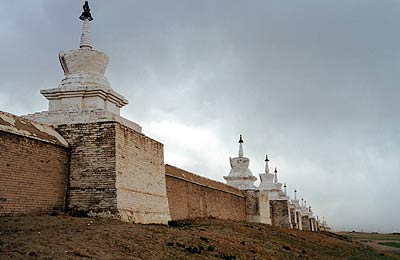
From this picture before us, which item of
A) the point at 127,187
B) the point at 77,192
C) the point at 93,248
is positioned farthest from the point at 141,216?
the point at 93,248

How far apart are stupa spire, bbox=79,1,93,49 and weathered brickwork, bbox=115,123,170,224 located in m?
3.23

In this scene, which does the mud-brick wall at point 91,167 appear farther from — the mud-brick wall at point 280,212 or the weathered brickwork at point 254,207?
the mud-brick wall at point 280,212

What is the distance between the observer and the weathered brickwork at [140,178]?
41.6 ft

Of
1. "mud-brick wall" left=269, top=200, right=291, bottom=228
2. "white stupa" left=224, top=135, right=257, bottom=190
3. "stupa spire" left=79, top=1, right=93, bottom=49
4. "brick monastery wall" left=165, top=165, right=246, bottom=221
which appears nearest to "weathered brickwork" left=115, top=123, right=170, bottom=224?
"brick monastery wall" left=165, top=165, right=246, bottom=221

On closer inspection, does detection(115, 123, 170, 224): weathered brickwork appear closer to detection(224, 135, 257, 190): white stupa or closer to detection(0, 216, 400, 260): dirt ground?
detection(0, 216, 400, 260): dirt ground

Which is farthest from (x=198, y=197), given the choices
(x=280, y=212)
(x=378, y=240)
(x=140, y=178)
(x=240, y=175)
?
(x=378, y=240)

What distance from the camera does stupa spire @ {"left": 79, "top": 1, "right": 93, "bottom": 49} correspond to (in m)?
14.8

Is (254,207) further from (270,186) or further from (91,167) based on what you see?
(91,167)

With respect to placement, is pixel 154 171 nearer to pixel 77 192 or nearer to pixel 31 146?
pixel 77 192

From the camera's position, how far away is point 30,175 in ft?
36.8

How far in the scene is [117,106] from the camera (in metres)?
14.8

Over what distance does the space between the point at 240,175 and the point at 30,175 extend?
20968mm

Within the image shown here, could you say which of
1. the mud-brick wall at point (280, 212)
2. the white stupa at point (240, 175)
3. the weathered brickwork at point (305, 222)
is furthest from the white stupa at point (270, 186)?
the weathered brickwork at point (305, 222)

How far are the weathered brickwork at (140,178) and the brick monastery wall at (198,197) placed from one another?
190cm
